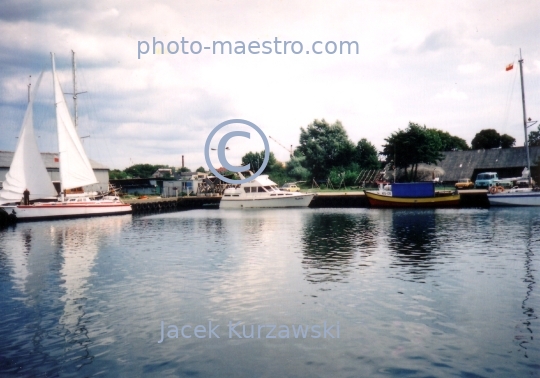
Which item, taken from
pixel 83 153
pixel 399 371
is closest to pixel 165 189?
pixel 83 153

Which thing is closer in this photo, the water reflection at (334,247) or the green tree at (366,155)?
the water reflection at (334,247)

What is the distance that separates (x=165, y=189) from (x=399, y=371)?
3172 inches

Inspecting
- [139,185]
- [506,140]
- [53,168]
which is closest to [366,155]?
[506,140]

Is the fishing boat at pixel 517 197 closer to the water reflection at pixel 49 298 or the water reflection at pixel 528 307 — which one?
the water reflection at pixel 528 307

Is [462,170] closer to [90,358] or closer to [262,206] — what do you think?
[262,206]

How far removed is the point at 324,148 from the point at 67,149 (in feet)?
157

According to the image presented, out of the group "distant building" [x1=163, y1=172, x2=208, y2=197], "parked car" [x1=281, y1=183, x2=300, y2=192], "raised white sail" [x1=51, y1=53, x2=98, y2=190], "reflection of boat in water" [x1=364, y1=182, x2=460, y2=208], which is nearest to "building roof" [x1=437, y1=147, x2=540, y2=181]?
"reflection of boat in water" [x1=364, y1=182, x2=460, y2=208]

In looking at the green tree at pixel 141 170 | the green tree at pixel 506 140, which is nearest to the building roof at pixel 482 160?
the green tree at pixel 506 140

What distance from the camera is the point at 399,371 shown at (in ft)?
27.2

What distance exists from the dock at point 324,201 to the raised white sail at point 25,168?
15.6 meters

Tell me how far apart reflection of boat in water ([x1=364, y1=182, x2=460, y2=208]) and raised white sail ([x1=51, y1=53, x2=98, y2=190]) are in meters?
32.9

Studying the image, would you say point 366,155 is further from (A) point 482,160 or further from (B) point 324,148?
(A) point 482,160

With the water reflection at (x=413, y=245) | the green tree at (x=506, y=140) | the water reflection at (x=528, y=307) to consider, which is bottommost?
the water reflection at (x=528, y=307)

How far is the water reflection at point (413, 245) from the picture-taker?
55.8 feet
